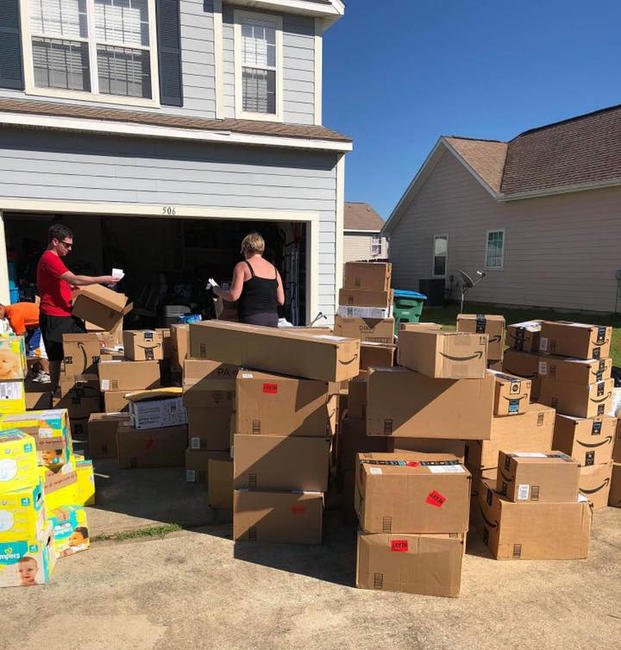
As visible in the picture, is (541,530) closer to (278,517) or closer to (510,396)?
(510,396)

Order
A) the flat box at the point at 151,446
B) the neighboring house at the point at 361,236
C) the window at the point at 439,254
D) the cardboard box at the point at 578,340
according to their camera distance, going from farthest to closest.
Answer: the neighboring house at the point at 361,236, the window at the point at 439,254, the flat box at the point at 151,446, the cardboard box at the point at 578,340

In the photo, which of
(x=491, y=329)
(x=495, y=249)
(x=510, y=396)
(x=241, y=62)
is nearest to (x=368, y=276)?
(x=491, y=329)

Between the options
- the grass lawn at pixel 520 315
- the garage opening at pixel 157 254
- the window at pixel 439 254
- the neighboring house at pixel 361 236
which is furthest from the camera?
the neighboring house at pixel 361 236

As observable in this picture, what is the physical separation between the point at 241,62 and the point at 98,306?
167 inches

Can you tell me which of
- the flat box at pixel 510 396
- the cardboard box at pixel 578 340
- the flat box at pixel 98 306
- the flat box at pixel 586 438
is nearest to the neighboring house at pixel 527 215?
the cardboard box at pixel 578 340

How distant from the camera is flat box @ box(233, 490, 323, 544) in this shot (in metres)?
2.96

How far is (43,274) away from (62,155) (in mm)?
2209

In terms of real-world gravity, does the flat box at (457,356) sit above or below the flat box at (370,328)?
above

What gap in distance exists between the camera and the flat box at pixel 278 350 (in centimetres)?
283

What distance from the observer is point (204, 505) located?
3432 mm

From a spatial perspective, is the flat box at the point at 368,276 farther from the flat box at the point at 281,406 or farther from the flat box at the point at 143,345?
the flat box at the point at 281,406

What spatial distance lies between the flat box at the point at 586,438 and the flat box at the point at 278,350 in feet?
5.57

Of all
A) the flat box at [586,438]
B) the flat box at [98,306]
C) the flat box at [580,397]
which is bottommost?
the flat box at [586,438]

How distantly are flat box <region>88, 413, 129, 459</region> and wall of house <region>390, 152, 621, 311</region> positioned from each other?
38.4 feet
